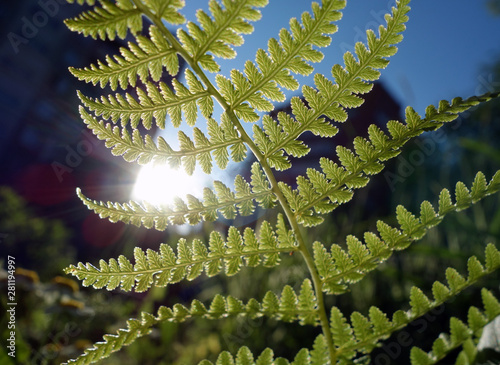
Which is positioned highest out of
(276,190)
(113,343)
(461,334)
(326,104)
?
(326,104)

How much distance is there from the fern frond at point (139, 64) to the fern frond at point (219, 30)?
1.1 inches

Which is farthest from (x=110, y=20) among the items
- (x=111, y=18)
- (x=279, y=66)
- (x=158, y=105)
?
(x=279, y=66)

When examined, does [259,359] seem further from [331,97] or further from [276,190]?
[331,97]

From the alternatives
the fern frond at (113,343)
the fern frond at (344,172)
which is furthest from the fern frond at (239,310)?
the fern frond at (344,172)

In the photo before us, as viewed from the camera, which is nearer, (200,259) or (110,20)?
(110,20)

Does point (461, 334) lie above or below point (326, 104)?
below

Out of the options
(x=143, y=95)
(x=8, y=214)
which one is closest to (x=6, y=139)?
(x=8, y=214)

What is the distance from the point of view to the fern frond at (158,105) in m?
Answer: 0.51

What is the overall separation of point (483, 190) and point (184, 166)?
0.46m

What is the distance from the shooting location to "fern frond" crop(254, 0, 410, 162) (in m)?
0.50

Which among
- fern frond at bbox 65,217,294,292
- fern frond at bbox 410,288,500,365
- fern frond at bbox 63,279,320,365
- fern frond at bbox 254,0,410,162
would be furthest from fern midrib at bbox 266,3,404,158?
fern frond at bbox 410,288,500,365

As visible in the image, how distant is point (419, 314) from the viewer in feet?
1.68

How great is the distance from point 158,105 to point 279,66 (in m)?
0.19

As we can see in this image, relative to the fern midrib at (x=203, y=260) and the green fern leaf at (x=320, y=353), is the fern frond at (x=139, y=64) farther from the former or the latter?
the green fern leaf at (x=320, y=353)
